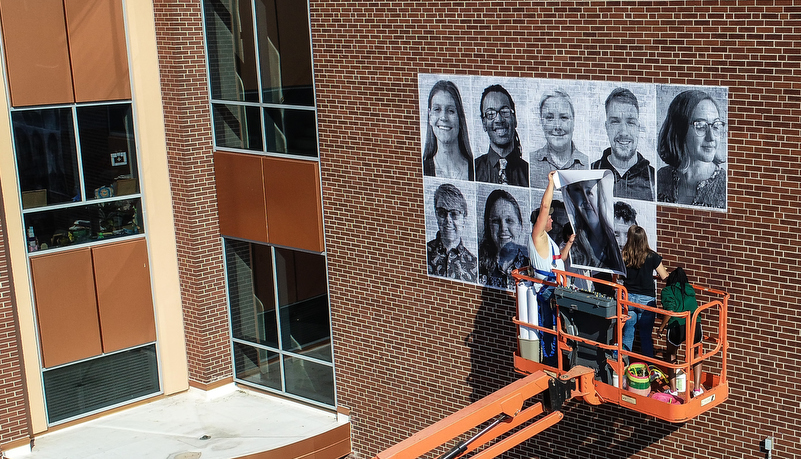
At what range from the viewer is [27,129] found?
48.5ft

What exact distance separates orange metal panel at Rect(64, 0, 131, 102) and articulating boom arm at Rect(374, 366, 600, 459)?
29.4ft

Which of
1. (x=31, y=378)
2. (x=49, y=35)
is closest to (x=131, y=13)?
(x=49, y=35)

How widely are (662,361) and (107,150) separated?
10353 mm

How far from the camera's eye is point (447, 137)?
1286 centimetres

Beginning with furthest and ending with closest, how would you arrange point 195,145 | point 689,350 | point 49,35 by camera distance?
1. point 195,145
2. point 49,35
3. point 689,350

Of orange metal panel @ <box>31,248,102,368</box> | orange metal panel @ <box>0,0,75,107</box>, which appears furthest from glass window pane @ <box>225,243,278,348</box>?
orange metal panel @ <box>0,0,75,107</box>

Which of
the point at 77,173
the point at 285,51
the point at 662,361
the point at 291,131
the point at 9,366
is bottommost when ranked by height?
the point at 9,366

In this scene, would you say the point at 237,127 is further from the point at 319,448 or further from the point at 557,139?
the point at 557,139

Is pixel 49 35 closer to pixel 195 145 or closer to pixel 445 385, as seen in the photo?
pixel 195 145

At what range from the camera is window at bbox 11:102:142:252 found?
14.9 meters

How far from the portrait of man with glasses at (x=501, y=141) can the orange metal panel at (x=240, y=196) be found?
4.76m

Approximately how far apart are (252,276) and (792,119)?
9.97m

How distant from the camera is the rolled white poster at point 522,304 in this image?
37.3ft

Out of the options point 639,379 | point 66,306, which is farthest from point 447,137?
point 66,306
